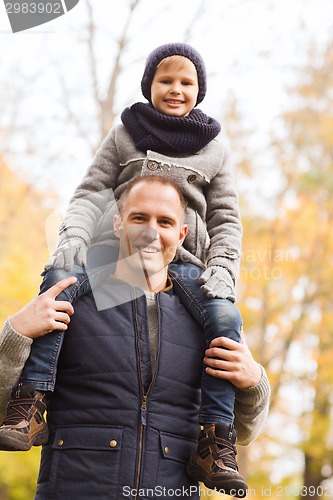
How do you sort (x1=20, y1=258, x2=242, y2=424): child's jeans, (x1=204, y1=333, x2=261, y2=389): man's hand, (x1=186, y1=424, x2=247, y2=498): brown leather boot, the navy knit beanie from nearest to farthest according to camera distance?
(x1=186, y1=424, x2=247, y2=498): brown leather boot < (x1=20, y1=258, x2=242, y2=424): child's jeans < (x1=204, y1=333, x2=261, y2=389): man's hand < the navy knit beanie

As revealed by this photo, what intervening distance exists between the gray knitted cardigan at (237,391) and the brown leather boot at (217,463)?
0.72 feet

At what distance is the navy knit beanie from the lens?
307cm

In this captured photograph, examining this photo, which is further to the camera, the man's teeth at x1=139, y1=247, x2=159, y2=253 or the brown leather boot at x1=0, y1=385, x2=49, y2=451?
the man's teeth at x1=139, y1=247, x2=159, y2=253

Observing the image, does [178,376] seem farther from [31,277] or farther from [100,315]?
[31,277]

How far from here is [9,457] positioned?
26.5 ft

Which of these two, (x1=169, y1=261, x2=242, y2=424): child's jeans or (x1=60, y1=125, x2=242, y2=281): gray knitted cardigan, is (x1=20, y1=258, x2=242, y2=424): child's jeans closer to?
(x1=169, y1=261, x2=242, y2=424): child's jeans

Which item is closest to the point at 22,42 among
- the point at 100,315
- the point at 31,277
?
the point at 31,277

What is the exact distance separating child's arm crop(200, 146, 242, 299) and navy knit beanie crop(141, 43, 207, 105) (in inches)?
14.2

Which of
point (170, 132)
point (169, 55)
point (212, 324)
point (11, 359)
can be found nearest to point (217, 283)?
point (212, 324)

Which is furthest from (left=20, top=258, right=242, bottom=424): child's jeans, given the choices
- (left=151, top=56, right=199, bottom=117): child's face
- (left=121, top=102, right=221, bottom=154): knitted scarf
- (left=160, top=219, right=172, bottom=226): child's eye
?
(left=151, top=56, right=199, bottom=117): child's face

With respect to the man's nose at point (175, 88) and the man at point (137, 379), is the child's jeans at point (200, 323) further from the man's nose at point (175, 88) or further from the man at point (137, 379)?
the man's nose at point (175, 88)

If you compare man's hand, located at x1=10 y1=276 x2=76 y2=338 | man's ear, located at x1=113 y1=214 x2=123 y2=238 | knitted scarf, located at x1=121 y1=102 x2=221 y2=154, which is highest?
knitted scarf, located at x1=121 y1=102 x2=221 y2=154

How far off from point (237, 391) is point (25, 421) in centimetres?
86

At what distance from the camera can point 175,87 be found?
9.92 feet
